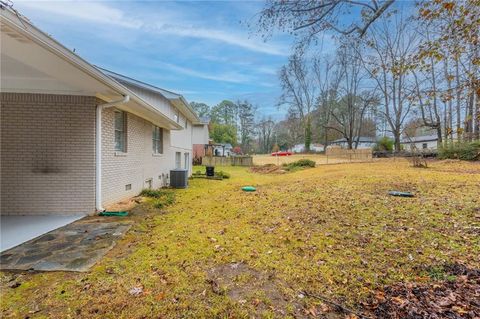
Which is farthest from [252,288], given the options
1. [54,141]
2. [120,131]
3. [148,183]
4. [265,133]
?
[265,133]

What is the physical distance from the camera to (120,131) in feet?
24.3

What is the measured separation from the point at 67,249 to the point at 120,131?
4.36 metres

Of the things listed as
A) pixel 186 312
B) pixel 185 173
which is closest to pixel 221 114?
pixel 185 173

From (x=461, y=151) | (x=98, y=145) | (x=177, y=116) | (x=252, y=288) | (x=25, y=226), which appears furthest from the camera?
(x=461, y=151)

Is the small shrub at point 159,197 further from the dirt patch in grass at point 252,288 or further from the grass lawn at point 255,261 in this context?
the dirt patch in grass at point 252,288

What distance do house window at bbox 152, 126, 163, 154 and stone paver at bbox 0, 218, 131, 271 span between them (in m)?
6.50

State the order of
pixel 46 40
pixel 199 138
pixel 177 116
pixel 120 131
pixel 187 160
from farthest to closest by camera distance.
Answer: pixel 199 138 → pixel 187 160 → pixel 177 116 → pixel 120 131 → pixel 46 40

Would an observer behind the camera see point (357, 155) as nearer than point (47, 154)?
No

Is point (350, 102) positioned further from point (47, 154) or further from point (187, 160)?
point (47, 154)

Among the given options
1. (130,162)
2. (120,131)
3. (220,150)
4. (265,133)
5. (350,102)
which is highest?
(350,102)

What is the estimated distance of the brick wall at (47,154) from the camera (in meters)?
5.44

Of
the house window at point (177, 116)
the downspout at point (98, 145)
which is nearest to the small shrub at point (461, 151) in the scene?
the house window at point (177, 116)

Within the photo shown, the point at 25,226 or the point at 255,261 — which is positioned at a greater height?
the point at 25,226

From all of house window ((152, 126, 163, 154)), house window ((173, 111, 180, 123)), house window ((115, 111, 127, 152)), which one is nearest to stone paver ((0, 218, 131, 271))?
house window ((115, 111, 127, 152))
